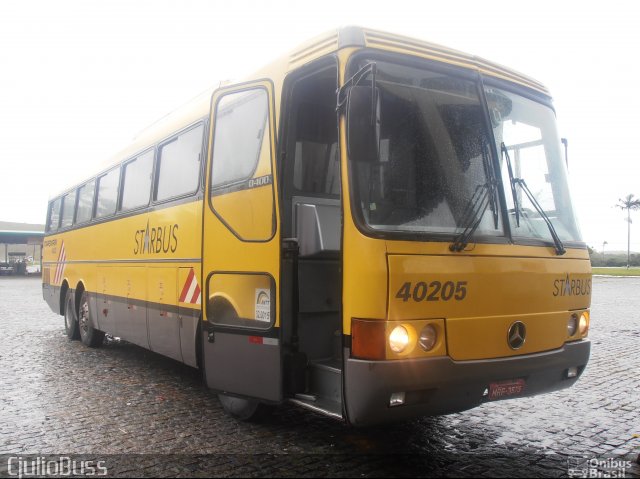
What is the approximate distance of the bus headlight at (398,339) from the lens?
4366 millimetres

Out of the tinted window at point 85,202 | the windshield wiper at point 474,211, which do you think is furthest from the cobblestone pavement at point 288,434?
the tinted window at point 85,202

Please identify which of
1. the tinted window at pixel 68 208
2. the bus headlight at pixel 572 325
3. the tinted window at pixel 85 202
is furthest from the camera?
the tinted window at pixel 68 208

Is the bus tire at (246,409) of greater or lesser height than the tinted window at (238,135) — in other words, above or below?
below

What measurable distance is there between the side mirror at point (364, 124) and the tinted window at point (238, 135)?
141 centimetres

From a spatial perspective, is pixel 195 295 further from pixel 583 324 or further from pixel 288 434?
pixel 583 324

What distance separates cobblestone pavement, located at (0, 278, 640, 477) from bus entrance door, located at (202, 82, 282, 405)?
0.59 meters

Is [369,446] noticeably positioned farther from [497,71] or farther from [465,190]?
[497,71]

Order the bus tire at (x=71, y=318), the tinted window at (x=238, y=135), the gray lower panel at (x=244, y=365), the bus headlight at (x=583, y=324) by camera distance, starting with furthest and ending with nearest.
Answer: the bus tire at (x=71, y=318)
the tinted window at (x=238, y=135)
the bus headlight at (x=583, y=324)
the gray lower panel at (x=244, y=365)

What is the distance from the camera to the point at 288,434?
5.77 metres

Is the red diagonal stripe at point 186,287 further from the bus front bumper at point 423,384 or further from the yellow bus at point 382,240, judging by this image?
the bus front bumper at point 423,384

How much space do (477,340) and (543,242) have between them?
1.14 metres

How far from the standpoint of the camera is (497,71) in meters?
5.41

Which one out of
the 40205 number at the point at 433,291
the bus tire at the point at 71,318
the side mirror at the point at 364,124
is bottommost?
the bus tire at the point at 71,318

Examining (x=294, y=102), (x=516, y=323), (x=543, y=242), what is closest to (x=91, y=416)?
(x=294, y=102)
